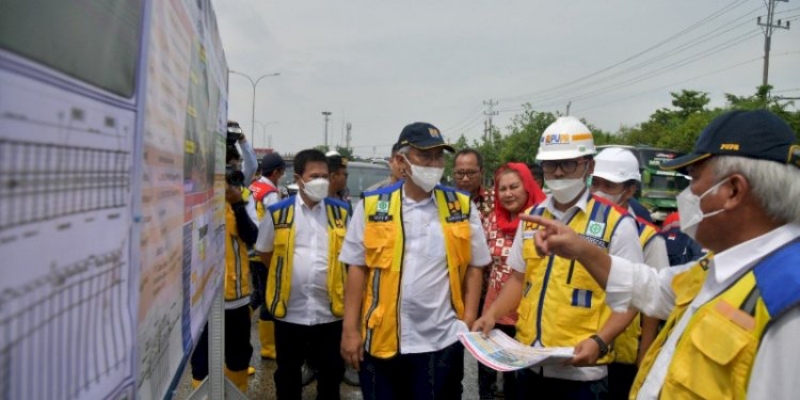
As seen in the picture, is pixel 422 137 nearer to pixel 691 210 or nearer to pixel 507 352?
pixel 507 352

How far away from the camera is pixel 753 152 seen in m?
1.50

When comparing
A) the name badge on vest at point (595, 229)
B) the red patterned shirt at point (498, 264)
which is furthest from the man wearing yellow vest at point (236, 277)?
the name badge on vest at point (595, 229)

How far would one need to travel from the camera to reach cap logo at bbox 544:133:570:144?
2.81 meters

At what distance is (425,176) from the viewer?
2.89 meters

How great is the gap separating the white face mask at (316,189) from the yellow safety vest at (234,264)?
23.6 inches

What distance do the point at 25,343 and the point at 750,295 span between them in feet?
5.01

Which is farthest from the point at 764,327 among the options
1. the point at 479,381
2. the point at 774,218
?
the point at 479,381

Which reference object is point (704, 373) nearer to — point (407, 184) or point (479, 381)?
point (407, 184)

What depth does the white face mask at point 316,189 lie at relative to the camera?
11.9 feet

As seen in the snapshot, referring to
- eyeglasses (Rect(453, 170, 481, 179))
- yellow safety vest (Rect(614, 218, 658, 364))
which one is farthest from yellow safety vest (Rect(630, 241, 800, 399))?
eyeglasses (Rect(453, 170, 481, 179))

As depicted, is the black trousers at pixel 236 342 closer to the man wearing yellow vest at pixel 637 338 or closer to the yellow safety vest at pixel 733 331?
the man wearing yellow vest at pixel 637 338

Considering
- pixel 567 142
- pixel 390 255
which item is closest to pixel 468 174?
pixel 567 142

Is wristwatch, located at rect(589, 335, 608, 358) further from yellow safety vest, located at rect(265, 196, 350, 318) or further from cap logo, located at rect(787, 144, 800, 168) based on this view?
yellow safety vest, located at rect(265, 196, 350, 318)

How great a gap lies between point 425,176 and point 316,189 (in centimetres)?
103
